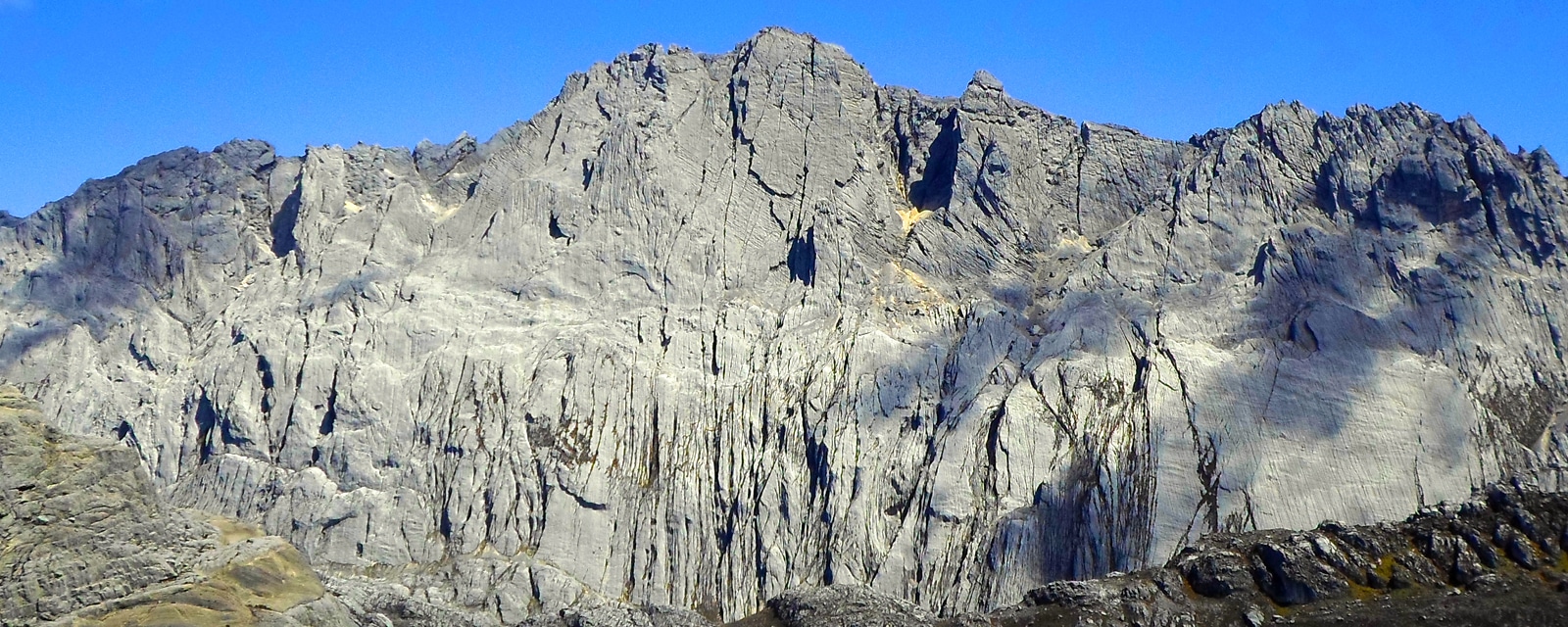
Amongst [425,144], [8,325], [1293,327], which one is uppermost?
[425,144]

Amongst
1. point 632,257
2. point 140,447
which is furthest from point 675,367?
point 140,447

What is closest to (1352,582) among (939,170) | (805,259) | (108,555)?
(805,259)

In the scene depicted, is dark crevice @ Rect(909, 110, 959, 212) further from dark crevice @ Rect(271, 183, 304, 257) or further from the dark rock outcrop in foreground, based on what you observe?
dark crevice @ Rect(271, 183, 304, 257)

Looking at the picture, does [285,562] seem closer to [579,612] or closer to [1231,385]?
[579,612]

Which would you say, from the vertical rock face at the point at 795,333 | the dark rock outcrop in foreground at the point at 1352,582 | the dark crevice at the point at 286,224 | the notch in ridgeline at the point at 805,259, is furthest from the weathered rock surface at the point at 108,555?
the dark crevice at the point at 286,224

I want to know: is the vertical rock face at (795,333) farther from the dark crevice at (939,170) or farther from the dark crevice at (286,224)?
the dark crevice at (286,224)

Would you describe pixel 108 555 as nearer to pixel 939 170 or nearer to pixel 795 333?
pixel 795 333
